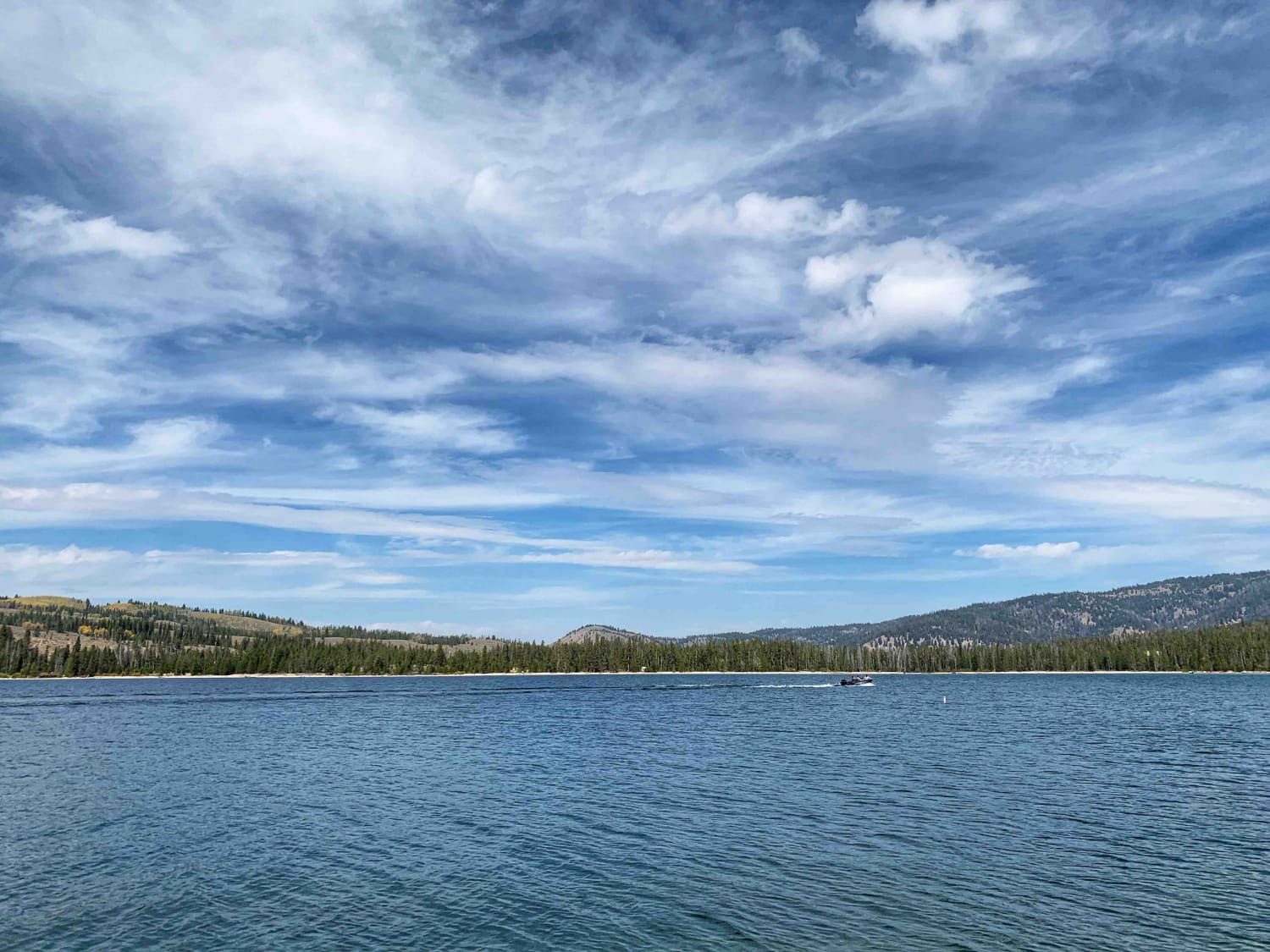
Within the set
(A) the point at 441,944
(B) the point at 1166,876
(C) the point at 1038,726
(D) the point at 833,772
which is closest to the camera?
(A) the point at 441,944

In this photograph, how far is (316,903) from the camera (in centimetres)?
3922

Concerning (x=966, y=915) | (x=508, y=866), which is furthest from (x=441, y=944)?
(x=966, y=915)

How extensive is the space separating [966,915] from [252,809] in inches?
2045

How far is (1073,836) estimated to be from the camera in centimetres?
5019

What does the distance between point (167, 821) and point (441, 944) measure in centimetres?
3605

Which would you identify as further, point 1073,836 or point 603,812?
point 603,812

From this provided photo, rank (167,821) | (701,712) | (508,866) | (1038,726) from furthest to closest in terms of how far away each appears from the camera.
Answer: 1. (701,712)
2. (1038,726)
3. (167,821)
4. (508,866)

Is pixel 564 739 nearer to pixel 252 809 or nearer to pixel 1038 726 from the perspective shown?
pixel 252 809

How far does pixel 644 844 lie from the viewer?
5028cm

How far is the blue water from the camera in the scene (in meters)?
35.3

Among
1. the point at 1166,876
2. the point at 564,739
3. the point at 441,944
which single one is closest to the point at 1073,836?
the point at 1166,876

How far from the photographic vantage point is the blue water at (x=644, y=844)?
116ft

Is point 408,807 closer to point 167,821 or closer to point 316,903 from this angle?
point 167,821

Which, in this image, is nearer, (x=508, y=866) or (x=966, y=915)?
(x=966, y=915)
